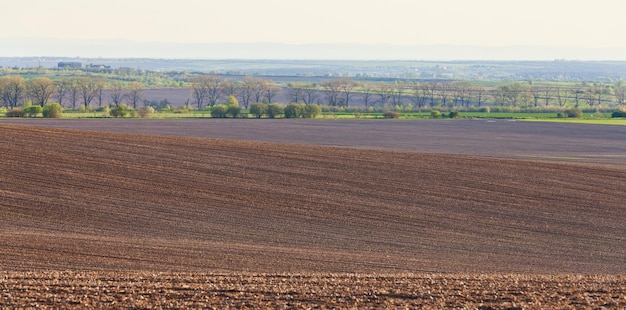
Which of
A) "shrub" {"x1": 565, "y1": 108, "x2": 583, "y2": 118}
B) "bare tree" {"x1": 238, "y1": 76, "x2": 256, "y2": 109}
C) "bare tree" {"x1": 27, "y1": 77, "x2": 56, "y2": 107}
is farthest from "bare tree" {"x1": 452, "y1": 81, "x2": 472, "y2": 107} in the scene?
"bare tree" {"x1": 27, "y1": 77, "x2": 56, "y2": 107}

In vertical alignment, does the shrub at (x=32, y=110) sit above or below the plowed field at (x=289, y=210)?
below

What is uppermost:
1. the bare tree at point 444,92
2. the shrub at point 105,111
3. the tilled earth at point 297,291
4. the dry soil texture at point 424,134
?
the tilled earth at point 297,291

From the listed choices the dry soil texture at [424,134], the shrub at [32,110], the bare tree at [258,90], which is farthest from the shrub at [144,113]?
the bare tree at [258,90]

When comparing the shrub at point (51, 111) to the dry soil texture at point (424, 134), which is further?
the shrub at point (51, 111)

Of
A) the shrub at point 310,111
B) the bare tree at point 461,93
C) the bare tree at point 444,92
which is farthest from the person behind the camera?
the bare tree at point 461,93

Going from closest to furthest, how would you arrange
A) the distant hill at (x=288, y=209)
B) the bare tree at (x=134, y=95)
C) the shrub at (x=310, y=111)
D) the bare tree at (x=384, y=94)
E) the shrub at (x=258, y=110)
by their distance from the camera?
the distant hill at (x=288, y=209)
the shrub at (x=258, y=110)
the shrub at (x=310, y=111)
the bare tree at (x=134, y=95)
the bare tree at (x=384, y=94)

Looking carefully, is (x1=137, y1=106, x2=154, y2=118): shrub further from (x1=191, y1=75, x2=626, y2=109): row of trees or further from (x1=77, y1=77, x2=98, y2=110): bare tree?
(x1=77, y1=77, x2=98, y2=110): bare tree

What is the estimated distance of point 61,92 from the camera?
392 ft

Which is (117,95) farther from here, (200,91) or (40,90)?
(40,90)

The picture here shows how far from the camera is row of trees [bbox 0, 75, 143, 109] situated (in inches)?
4269

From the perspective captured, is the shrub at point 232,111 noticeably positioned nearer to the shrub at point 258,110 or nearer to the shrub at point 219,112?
the shrub at point 219,112

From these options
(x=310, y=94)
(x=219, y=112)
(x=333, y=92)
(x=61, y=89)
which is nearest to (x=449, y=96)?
(x=333, y=92)

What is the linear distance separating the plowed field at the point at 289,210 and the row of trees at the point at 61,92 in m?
70.1

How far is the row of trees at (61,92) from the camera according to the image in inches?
4269
